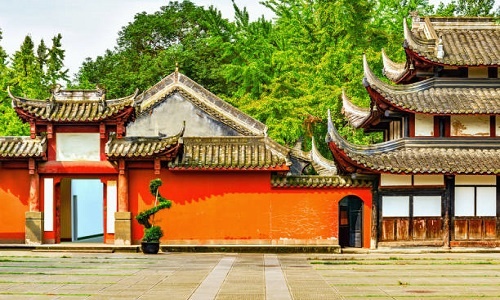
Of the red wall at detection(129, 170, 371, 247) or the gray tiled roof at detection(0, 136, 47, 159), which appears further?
the red wall at detection(129, 170, 371, 247)

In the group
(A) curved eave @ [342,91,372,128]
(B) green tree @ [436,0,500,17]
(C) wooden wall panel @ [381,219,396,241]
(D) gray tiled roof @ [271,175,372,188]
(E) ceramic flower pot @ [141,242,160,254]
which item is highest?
(B) green tree @ [436,0,500,17]

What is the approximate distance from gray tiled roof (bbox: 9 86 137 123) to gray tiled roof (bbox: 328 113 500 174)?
22.0ft

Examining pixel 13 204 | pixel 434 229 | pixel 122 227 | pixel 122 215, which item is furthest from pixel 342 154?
pixel 13 204

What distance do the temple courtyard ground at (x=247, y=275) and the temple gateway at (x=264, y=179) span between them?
4.28 ft

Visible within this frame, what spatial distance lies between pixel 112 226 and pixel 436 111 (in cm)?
1062

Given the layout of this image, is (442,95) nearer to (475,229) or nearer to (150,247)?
(475,229)

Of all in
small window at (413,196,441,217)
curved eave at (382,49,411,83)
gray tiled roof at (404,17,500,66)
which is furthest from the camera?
curved eave at (382,49,411,83)

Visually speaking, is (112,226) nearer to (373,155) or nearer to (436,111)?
(373,155)

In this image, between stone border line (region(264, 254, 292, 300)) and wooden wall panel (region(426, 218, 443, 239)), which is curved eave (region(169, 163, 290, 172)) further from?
wooden wall panel (region(426, 218, 443, 239))

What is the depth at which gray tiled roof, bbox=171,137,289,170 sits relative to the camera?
24.0 m

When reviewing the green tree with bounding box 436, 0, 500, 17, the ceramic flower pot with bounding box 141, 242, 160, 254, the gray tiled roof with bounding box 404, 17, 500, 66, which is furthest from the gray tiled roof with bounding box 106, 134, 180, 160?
the green tree with bounding box 436, 0, 500, 17

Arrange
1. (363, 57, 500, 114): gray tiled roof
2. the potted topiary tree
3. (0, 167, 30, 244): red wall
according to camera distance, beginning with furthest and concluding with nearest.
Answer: (0, 167, 30, 244): red wall, (363, 57, 500, 114): gray tiled roof, the potted topiary tree

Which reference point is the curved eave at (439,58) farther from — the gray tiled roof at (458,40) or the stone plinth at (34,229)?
the stone plinth at (34,229)

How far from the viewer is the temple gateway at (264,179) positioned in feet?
78.8
